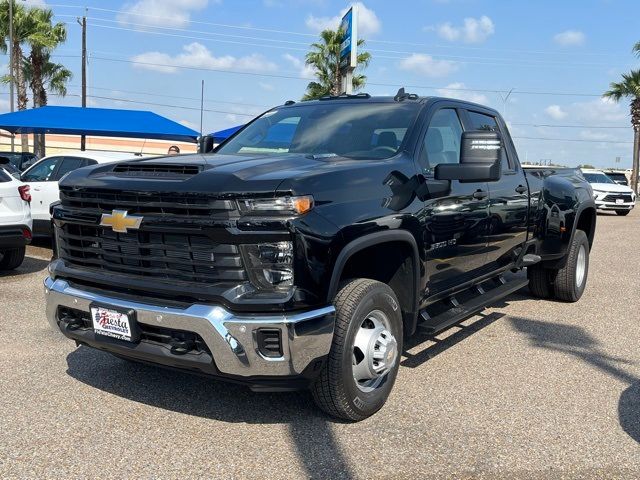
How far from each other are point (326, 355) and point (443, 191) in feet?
5.17

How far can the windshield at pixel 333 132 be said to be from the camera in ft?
14.1

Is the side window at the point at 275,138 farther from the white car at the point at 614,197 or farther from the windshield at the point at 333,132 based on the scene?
the white car at the point at 614,197

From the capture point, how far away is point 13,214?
25.1 feet

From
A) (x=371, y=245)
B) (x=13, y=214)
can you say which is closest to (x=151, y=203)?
(x=371, y=245)

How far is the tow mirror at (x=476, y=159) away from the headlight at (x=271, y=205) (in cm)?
135

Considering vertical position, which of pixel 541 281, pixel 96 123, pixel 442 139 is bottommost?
pixel 541 281

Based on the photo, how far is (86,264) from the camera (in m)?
3.70

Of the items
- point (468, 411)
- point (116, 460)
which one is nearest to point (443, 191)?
point (468, 411)

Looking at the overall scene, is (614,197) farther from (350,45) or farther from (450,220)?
(450,220)

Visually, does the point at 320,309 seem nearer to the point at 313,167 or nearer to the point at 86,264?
the point at 313,167

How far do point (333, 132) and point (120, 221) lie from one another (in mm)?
1771

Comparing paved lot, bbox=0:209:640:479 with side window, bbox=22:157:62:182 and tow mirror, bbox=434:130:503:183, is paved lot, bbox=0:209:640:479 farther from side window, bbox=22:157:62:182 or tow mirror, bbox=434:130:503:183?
side window, bbox=22:157:62:182

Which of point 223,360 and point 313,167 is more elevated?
point 313,167

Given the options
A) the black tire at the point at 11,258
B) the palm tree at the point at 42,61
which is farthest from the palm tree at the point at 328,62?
the black tire at the point at 11,258
